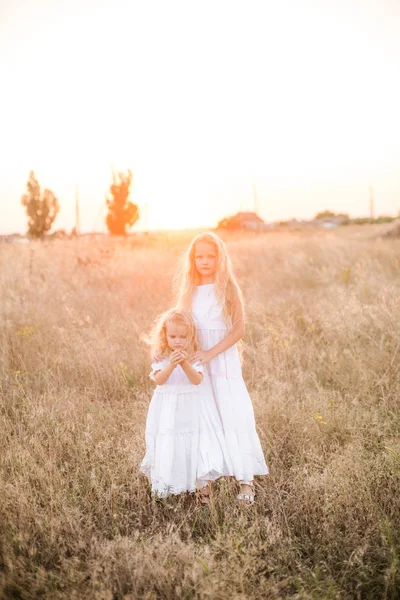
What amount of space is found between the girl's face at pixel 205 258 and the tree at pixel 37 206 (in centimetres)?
2529

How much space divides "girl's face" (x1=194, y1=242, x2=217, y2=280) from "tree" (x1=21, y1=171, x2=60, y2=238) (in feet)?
83.0

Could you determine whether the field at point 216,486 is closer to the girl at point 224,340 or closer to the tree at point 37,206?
the girl at point 224,340

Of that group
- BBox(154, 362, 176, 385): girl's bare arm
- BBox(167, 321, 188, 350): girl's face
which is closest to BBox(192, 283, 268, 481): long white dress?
BBox(167, 321, 188, 350): girl's face

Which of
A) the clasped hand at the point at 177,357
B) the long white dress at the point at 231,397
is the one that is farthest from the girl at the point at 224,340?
the clasped hand at the point at 177,357

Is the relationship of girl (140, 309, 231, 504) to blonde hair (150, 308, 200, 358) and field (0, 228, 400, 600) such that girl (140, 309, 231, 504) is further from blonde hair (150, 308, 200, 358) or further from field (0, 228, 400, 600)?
field (0, 228, 400, 600)

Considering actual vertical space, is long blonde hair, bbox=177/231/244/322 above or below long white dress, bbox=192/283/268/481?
above

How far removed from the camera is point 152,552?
2.11 m

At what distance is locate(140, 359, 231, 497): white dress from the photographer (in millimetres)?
2568

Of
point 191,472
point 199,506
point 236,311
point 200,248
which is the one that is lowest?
point 199,506

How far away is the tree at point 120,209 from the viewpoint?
24656mm

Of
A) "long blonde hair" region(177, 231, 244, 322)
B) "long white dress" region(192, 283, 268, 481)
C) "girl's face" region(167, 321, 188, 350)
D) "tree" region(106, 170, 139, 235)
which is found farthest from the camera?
"tree" region(106, 170, 139, 235)

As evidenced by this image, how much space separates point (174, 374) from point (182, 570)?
3.21 feet

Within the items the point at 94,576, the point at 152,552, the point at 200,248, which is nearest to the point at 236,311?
the point at 200,248

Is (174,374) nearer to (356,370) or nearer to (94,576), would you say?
(94,576)
